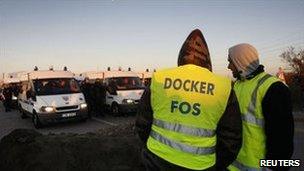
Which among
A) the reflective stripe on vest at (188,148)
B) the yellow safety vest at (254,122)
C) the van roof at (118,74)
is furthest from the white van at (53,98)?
the reflective stripe on vest at (188,148)

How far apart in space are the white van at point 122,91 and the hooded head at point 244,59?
46.6ft

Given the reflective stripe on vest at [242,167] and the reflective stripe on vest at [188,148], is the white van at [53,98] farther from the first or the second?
the reflective stripe on vest at [188,148]

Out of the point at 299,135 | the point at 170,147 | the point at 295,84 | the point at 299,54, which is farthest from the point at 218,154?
the point at 299,54

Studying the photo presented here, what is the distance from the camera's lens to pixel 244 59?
313cm

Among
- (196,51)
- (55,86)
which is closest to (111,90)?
(55,86)

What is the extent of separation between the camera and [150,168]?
2.78 m

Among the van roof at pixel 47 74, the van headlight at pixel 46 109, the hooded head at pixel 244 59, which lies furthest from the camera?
the van roof at pixel 47 74

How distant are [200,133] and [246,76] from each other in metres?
0.78

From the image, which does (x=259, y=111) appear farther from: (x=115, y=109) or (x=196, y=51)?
(x=115, y=109)

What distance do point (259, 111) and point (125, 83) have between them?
15964mm

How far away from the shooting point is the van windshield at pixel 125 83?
60.1 feet

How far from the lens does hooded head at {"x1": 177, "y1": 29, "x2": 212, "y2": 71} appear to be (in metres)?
2.71

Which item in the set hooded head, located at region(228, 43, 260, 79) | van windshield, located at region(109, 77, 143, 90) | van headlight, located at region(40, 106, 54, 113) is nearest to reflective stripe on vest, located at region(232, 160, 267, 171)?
hooded head, located at region(228, 43, 260, 79)

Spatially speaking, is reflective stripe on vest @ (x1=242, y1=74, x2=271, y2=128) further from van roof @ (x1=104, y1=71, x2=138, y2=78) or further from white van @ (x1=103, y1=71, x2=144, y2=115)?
van roof @ (x1=104, y1=71, x2=138, y2=78)
